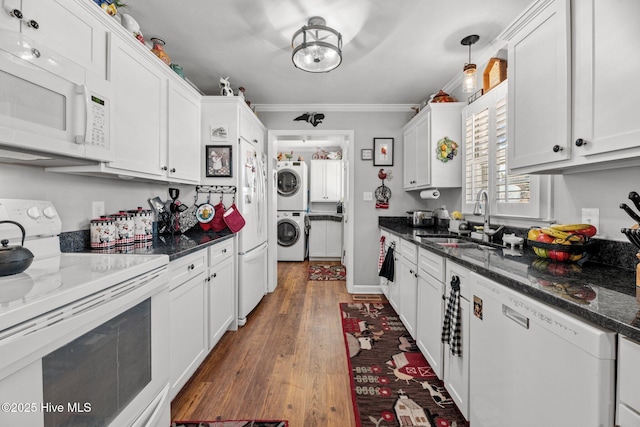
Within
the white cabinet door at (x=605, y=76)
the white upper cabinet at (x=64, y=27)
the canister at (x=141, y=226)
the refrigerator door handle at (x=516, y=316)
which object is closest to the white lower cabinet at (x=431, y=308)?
the refrigerator door handle at (x=516, y=316)

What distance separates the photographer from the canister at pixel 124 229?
5.49 feet

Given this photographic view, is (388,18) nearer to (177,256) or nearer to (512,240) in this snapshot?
(512,240)

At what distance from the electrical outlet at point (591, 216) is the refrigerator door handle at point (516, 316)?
831 millimetres

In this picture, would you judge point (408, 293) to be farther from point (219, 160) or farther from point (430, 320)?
point (219, 160)

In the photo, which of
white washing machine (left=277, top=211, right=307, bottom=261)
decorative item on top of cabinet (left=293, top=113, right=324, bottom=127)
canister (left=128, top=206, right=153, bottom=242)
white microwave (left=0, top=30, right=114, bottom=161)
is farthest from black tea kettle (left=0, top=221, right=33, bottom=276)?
white washing machine (left=277, top=211, right=307, bottom=261)

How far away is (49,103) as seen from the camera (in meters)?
1.07

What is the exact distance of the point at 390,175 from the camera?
3.62m

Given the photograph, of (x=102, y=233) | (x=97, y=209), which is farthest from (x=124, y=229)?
(x=97, y=209)

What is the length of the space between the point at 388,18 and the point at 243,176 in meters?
1.72

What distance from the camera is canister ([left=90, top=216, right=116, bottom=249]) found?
62.0 inches

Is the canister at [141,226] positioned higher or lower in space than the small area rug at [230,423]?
higher

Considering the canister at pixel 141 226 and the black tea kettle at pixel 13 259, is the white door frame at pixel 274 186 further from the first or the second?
the black tea kettle at pixel 13 259

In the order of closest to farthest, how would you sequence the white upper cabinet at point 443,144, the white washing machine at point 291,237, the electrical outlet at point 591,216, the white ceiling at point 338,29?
1. the electrical outlet at point 591,216
2. the white ceiling at point 338,29
3. the white upper cabinet at point 443,144
4. the white washing machine at point 291,237

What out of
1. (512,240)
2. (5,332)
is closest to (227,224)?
(5,332)
